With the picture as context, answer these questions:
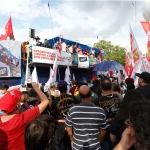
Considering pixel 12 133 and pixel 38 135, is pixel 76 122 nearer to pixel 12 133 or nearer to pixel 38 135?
pixel 12 133

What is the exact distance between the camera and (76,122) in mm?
3168

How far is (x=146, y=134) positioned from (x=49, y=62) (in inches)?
610

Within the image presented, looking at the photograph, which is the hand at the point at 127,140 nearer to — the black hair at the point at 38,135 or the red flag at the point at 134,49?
the black hair at the point at 38,135

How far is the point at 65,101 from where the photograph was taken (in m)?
3.98

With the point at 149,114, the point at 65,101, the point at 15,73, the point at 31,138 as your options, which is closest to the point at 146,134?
the point at 149,114

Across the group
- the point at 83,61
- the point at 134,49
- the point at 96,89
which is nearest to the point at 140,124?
the point at 96,89

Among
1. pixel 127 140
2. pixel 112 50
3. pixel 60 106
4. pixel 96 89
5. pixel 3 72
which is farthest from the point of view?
pixel 112 50

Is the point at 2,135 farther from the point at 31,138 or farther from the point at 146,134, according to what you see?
the point at 146,134

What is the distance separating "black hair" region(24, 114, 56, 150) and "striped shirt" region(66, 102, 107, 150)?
3.40 feet

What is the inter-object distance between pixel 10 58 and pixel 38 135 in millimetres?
12073

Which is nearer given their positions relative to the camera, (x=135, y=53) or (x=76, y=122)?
(x=76, y=122)

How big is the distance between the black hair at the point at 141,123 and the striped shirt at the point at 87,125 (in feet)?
5.66

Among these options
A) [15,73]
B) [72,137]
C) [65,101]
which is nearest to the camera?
[72,137]

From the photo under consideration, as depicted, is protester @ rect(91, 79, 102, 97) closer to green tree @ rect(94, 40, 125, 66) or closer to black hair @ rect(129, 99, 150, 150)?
black hair @ rect(129, 99, 150, 150)
